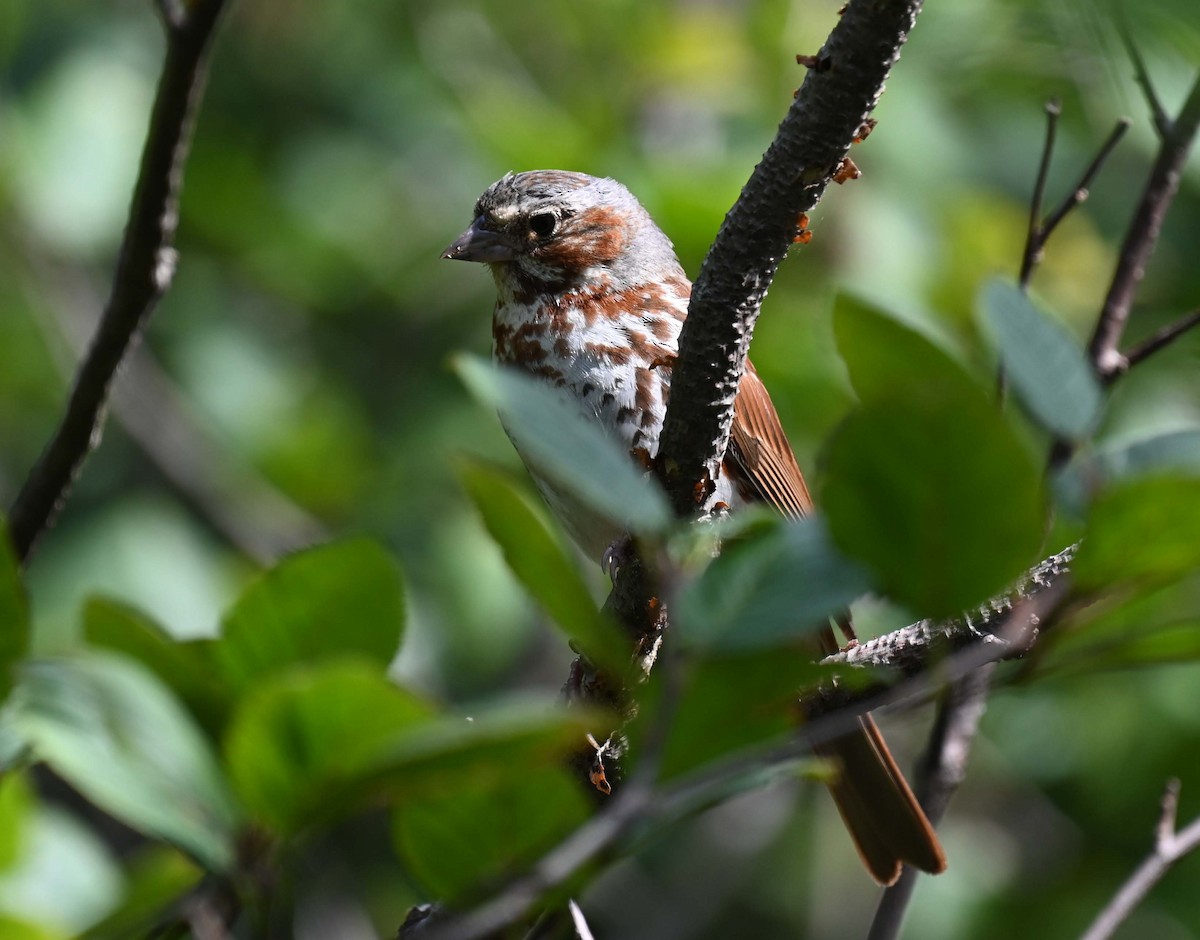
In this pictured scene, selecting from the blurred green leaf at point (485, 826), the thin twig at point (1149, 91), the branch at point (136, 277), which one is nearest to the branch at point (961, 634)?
the blurred green leaf at point (485, 826)

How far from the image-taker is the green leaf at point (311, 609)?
958 millimetres

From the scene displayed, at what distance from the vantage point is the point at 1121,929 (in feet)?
15.5

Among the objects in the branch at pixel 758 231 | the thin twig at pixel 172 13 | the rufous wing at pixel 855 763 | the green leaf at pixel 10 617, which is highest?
the thin twig at pixel 172 13

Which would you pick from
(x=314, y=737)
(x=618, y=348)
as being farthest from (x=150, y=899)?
(x=618, y=348)

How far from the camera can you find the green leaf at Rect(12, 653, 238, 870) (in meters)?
0.81

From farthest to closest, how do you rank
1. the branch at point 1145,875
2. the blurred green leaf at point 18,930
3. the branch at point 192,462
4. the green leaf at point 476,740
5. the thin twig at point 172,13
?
the branch at point 192,462 < the branch at point 1145,875 < the thin twig at point 172,13 < the blurred green leaf at point 18,930 < the green leaf at point 476,740

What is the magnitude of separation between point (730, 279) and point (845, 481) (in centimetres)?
76

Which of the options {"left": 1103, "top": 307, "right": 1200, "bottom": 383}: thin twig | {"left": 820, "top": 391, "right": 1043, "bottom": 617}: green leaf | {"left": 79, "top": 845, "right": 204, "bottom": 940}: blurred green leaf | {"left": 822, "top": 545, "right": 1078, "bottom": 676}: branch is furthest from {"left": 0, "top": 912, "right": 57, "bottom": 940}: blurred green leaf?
{"left": 1103, "top": 307, "right": 1200, "bottom": 383}: thin twig

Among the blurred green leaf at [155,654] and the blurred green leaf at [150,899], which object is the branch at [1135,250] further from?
the blurred green leaf at [155,654]

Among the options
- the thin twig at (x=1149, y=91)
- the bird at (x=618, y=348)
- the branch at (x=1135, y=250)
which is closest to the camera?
the thin twig at (x=1149, y=91)

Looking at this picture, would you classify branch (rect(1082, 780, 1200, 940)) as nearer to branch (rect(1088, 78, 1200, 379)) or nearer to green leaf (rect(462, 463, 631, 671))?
branch (rect(1088, 78, 1200, 379))

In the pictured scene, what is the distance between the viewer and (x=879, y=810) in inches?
110

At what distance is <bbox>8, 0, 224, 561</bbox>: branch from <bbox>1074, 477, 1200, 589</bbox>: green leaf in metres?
1.44

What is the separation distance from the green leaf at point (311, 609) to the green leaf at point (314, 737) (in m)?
0.14
